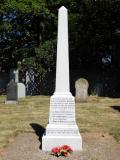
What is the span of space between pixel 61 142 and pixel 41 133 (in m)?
2.01

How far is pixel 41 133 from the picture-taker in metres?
12.4

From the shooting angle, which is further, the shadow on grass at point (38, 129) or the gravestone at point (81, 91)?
the gravestone at point (81, 91)

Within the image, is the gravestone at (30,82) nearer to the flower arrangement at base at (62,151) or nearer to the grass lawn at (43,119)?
the grass lawn at (43,119)

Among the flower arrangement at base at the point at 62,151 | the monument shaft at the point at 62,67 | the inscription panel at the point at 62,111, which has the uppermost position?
the monument shaft at the point at 62,67

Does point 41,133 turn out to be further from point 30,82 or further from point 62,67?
point 30,82

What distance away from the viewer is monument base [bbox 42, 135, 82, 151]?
10.4 metres

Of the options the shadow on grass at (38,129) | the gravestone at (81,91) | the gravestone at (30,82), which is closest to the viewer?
the shadow on grass at (38,129)

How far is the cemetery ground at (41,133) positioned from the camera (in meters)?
9.90

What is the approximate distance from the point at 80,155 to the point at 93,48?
69.2ft

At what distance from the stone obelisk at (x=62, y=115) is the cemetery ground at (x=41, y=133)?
0.35 meters

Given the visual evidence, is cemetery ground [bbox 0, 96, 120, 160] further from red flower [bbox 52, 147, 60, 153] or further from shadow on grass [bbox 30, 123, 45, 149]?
red flower [bbox 52, 147, 60, 153]

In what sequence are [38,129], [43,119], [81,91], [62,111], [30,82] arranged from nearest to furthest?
[62,111] → [38,129] → [43,119] → [81,91] → [30,82]

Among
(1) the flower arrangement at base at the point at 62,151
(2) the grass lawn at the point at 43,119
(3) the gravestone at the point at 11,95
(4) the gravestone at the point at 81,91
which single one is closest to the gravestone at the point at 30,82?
(4) the gravestone at the point at 81,91

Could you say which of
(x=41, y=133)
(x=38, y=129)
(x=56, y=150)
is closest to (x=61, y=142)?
(x=56, y=150)
